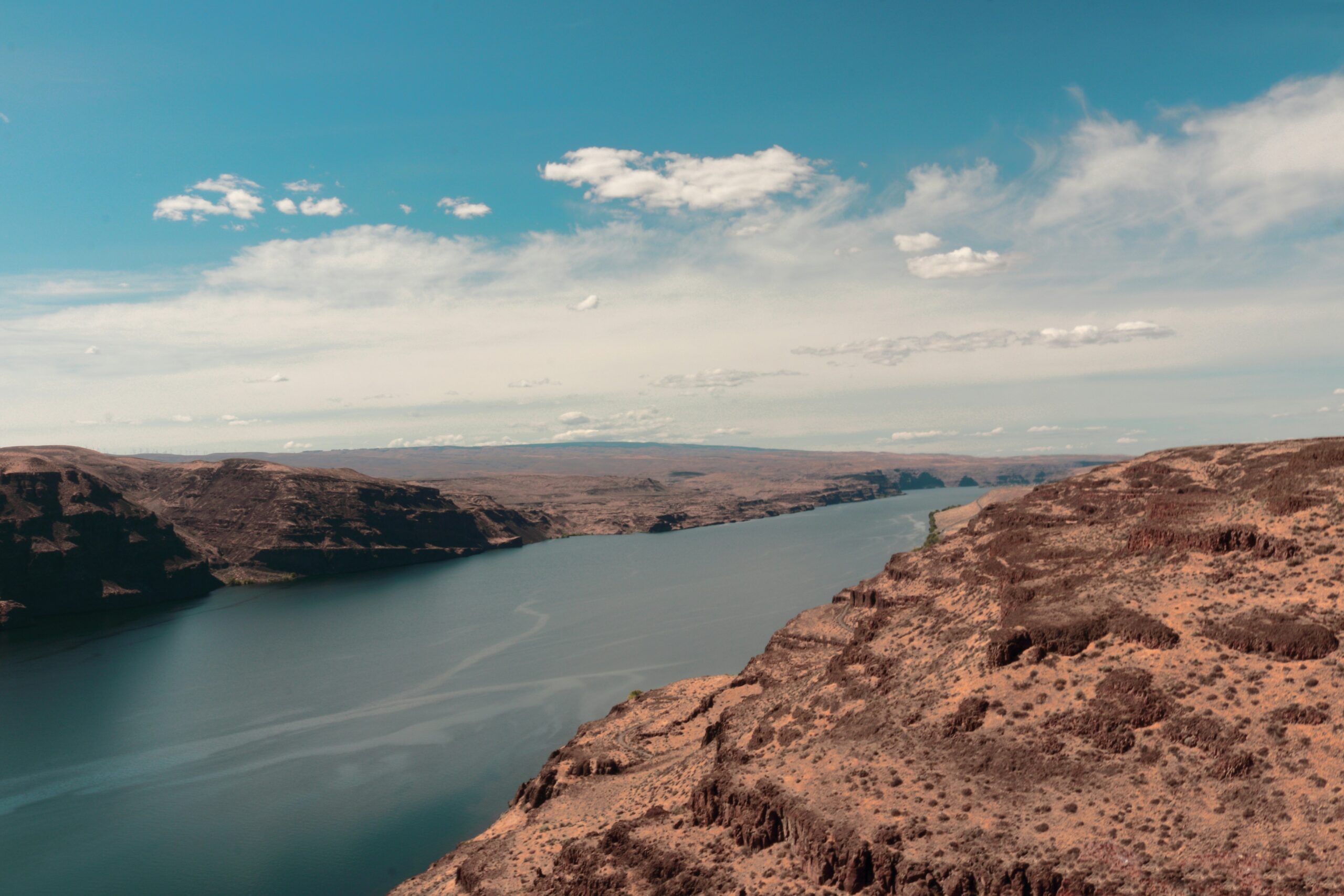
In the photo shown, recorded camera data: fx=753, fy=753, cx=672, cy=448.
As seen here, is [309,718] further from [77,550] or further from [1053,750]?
[77,550]

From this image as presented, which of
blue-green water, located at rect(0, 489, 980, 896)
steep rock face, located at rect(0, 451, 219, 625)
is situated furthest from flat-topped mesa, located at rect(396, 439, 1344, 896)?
steep rock face, located at rect(0, 451, 219, 625)

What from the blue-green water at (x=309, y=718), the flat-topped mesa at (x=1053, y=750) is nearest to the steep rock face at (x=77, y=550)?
the blue-green water at (x=309, y=718)

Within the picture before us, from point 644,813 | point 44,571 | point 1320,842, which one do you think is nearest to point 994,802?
point 1320,842

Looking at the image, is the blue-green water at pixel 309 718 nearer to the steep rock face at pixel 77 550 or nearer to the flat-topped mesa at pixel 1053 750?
the steep rock face at pixel 77 550

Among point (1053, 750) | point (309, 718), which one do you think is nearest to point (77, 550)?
point (309, 718)

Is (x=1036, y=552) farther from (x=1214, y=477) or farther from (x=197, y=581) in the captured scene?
(x=197, y=581)

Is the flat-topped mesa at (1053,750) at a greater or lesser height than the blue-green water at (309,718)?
greater

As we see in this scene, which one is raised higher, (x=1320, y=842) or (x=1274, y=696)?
(x=1274, y=696)

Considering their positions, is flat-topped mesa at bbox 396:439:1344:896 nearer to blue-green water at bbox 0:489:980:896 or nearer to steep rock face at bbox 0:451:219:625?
blue-green water at bbox 0:489:980:896
